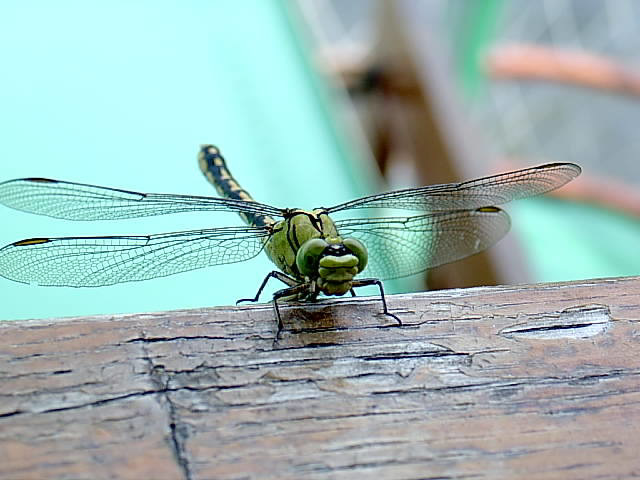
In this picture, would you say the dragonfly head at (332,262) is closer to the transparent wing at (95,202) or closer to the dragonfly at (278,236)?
the dragonfly at (278,236)

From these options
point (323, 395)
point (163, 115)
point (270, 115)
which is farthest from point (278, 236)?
point (270, 115)

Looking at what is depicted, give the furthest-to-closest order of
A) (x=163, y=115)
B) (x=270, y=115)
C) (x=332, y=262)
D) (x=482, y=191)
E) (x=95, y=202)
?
(x=270, y=115), (x=163, y=115), (x=482, y=191), (x=95, y=202), (x=332, y=262)

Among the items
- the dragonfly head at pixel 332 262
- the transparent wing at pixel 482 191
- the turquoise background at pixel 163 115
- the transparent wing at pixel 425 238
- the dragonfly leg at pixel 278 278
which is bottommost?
the dragonfly head at pixel 332 262

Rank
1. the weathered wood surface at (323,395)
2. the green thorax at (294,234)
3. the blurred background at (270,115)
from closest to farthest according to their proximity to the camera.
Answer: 1. the weathered wood surface at (323,395)
2. the green thorax at (294,234)
3. the blurred background at (270,115)

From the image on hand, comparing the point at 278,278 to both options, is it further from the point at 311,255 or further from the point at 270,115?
the point at 270,115

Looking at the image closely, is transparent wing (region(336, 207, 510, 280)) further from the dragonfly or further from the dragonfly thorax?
the dragonfly thorax

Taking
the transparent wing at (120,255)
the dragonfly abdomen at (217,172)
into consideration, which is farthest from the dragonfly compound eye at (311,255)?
the dragonfly abdomen at (217,172)

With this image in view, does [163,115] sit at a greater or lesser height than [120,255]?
greater

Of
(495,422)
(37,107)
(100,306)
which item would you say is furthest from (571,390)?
(37,107)
